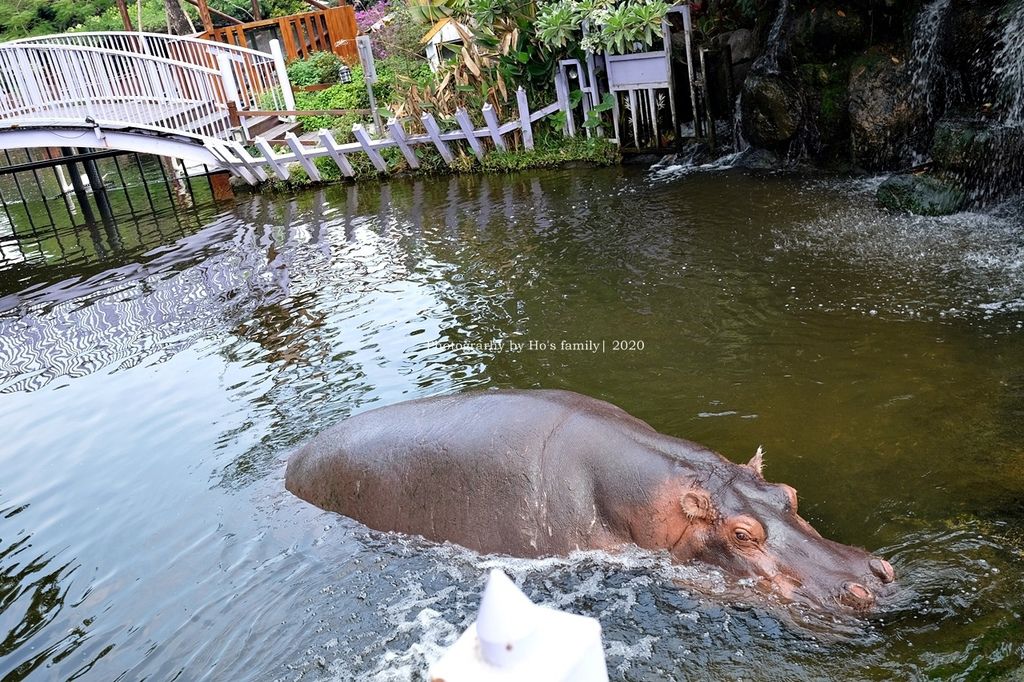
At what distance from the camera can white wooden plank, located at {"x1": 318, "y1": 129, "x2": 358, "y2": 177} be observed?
15.0 meters

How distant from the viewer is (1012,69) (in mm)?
8977

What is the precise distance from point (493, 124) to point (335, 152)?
10.2 ft

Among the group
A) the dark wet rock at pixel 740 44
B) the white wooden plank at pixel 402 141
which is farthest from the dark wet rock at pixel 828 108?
the white wooden plank at pixel 402 141

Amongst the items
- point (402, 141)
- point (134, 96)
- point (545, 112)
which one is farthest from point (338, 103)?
point (545, 112)

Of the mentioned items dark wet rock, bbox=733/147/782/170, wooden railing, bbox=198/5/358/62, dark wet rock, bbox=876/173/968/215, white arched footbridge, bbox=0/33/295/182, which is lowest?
dark wet rock, bbox=876/173/968/215

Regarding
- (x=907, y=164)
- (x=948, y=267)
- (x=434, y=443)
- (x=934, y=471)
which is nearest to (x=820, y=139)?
(x=907, y=164)

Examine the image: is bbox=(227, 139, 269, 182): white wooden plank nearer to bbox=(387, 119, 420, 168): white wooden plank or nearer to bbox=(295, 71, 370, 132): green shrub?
bbox=(295, 71, 370, 132): green shrub

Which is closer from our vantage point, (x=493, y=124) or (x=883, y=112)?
(x=883, y=112)

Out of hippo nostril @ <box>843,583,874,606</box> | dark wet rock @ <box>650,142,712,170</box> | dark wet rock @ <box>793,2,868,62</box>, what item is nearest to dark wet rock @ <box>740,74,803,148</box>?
dark wet rock @ <box>793,2,868,62</box>

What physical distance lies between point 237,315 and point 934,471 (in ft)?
24.0

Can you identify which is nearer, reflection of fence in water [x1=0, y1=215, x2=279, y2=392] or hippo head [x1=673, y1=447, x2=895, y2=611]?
hippo head [x1=673, y1=447, x2=895, y2=611]

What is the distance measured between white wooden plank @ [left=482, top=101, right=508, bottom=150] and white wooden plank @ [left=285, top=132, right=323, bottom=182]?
349 cm

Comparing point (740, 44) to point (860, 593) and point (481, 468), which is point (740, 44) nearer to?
point (481, 468)

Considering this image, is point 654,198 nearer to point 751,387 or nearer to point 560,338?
point 560,338
